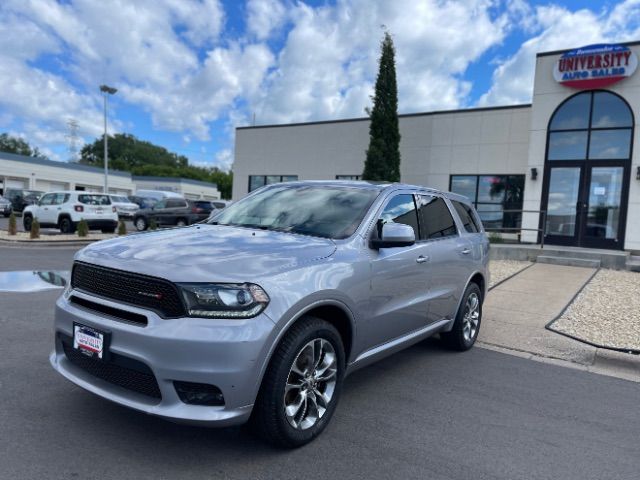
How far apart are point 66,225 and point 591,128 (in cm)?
1781

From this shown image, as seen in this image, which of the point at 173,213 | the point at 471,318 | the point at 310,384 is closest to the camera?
the point at 310,384

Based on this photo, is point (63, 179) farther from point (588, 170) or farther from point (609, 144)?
point (609, 144)

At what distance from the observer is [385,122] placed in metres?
17.5

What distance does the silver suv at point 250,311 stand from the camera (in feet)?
8.64

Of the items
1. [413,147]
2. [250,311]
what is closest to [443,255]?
[250,311]

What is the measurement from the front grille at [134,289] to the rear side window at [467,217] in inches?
147

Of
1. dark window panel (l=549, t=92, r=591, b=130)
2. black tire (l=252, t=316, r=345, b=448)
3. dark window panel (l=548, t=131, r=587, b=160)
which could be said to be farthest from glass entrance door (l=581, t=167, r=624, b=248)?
black tire (l=252, t=316, r=345, b=448)

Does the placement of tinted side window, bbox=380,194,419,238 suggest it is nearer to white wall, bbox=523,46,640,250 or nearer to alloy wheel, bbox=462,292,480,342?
alloy wheel, bbox=462,292,480,342

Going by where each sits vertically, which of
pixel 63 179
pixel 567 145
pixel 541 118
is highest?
pixel 541 118

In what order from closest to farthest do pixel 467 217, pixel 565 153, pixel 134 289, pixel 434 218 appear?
pixel 134 289, pixel 434 218, pixel 467 217, pixel 565 153

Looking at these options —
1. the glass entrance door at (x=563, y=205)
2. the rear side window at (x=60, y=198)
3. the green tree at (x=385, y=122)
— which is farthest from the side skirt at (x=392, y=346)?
the rear side window at (x=60, y=198)

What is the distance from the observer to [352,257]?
11.4 feet

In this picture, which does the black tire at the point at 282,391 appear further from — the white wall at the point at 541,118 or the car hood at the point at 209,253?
the white wall at the point at 541,118

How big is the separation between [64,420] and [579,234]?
1477 cm
